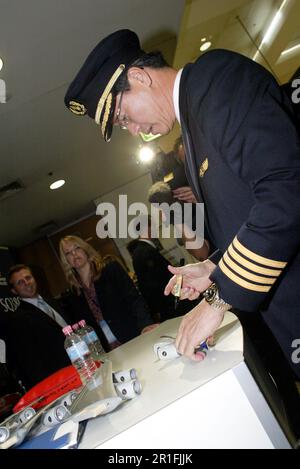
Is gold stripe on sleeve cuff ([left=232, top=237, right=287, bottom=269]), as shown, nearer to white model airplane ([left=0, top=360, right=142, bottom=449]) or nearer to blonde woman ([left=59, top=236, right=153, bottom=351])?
white model airplane ([left=0, top=360, right=142, bottom=449])

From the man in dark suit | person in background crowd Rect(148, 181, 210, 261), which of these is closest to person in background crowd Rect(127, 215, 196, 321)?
person in background crowd Rect(148, 181, 210, 261)

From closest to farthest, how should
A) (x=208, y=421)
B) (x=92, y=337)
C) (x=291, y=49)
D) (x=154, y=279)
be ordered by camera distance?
(x=208, y=421) < (x=92, y=337) < (x=154, y=279) < (x=291, y=49)

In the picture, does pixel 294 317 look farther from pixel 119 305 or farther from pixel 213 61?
pixel 119 305

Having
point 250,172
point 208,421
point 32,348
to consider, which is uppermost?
point 250,172

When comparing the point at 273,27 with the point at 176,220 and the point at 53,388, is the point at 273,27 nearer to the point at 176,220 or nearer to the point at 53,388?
the point at 176,220

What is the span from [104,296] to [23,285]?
0.82m

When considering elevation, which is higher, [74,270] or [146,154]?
[146,154]

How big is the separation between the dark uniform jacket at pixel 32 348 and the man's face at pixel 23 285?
25 centimetres

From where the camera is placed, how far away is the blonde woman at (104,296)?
7.75 ft

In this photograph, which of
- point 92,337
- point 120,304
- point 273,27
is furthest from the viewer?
point 273,27

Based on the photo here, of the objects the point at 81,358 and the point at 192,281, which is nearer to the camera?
the point at 192,281

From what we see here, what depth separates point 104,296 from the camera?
2.41 metres

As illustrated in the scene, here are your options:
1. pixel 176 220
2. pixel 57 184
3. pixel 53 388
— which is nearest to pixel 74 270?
pixel 176 220

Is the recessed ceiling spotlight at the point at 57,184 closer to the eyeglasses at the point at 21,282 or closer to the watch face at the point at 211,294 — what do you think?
the eyeglasses at the point at 21,282
